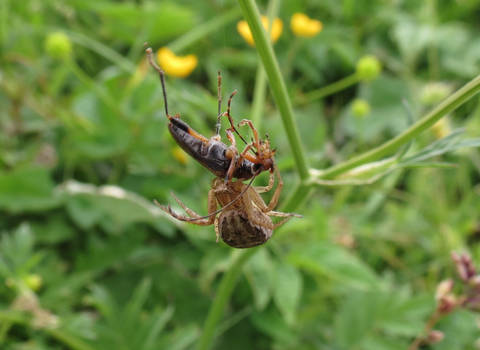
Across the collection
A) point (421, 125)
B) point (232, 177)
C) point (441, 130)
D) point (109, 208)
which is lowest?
point (421, 125)

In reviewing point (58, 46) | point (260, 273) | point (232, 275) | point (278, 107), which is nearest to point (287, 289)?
point (260, 273)

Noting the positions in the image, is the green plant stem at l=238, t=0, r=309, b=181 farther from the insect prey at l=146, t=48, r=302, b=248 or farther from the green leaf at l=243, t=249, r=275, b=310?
the green leaf at l=243, t=249, r=275, b=310

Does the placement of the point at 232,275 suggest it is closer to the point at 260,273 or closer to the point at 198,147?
the point at 260,273

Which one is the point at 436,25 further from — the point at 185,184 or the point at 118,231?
the point at 118,231

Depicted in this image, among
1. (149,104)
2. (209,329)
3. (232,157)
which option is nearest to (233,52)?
(149,104)

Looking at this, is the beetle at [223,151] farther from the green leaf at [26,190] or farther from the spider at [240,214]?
the green leaf at [26,190]

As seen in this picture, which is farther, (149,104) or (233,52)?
(233,52)
